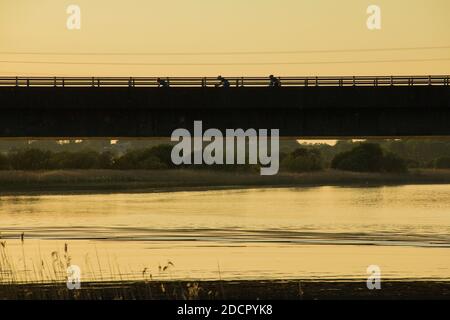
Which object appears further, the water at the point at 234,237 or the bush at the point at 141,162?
the bush at the point at 141,162

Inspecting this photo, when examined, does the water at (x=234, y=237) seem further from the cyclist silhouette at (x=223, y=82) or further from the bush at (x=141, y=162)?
the bush at (x=141, y=162)

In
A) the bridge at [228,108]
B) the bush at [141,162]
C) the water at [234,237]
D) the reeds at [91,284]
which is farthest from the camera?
the bush at [141,162]

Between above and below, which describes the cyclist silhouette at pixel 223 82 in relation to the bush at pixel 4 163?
above

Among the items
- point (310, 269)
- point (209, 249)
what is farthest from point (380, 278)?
point (209, 249)

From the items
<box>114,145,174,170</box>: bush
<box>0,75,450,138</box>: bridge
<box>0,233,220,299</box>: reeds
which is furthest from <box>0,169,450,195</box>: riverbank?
<box>0,233,220,299</box>: reeds

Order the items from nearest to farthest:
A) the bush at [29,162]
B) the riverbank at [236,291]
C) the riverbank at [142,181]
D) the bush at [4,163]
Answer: the riverbank at [236,291] → the riverbank at [142,181] → the bush at [4,163] → the bush at [29,162]

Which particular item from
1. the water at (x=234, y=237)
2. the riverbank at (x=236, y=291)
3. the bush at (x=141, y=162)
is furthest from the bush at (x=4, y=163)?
the riverbank at (x=236, y=291)

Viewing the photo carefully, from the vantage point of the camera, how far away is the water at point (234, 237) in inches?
1939

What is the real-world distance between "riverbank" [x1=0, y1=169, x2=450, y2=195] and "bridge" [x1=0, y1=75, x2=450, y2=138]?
80.7 meters

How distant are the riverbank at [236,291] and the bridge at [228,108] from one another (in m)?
25.8

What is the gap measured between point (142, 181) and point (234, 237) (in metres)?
109

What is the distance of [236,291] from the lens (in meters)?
40.9

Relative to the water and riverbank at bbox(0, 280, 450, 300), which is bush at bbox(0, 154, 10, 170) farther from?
riverbank at bbox(0, 280, 450, 300)

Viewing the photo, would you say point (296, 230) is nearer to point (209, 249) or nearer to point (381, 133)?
point (381, 133)
